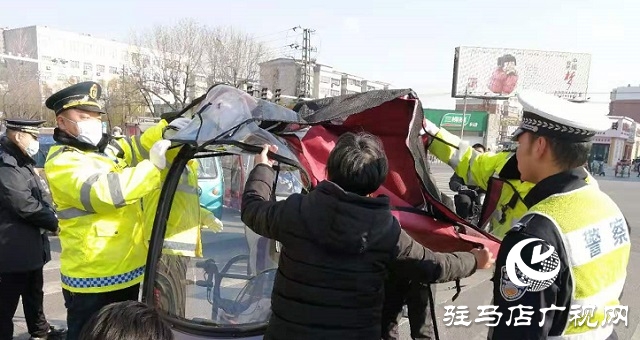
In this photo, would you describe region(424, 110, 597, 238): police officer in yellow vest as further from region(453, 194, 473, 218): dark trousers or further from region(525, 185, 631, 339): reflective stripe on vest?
region(453, 194, 473, 218): dark trousers

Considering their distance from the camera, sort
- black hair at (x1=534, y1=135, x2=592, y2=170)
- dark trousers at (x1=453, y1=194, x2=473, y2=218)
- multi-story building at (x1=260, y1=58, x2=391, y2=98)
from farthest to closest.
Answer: multi-story building at (x1=260, y1=58, x2=391, y2=98) → dark trousers at (x1=453, y1=194, x2=473, y2=218) → black hair at (x1=534, y1=135, x2=592, y2=170)

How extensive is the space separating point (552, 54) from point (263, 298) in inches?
1311

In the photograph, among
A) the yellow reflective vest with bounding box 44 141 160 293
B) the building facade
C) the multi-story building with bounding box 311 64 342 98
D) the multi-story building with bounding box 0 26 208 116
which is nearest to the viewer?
the yellow reflective vest with bounding box 44 141 160 293

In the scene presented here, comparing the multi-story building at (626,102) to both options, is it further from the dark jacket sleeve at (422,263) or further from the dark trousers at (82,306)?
the dark trousers at (82,306)

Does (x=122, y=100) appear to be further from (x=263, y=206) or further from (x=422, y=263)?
(x=422, y=263)

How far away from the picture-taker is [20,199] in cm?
298

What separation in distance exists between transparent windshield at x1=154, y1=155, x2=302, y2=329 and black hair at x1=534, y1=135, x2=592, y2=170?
1098mm

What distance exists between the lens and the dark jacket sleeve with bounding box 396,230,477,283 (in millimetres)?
1623

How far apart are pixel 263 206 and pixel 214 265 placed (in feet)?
2.23

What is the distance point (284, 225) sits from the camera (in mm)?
1573

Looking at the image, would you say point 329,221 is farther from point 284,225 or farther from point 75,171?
point 75,171

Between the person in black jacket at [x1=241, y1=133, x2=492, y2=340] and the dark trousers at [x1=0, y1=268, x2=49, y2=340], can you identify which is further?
the dark trousers at [x1=0, y1=268, x2=49, y2=340]

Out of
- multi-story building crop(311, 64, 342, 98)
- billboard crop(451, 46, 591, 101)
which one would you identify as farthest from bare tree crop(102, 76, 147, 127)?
multi-story building crop(311, 64, 342, 98)

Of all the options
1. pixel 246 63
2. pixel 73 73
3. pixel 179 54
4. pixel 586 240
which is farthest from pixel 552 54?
pixel 73 73
